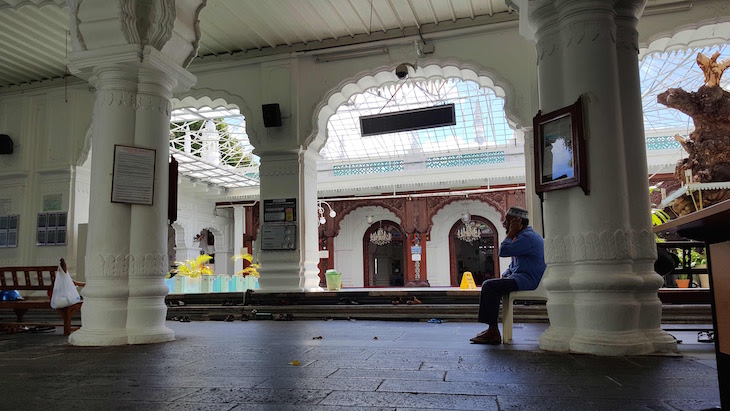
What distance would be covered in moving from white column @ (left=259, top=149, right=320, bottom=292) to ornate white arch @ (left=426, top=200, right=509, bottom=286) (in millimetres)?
9519

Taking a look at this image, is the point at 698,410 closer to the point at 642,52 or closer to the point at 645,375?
the point at 645,375

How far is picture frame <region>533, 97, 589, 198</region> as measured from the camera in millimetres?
3520

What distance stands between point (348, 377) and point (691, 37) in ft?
22.3

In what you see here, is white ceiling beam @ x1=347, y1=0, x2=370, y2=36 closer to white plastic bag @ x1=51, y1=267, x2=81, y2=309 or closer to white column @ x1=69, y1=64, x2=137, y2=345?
white column @ x1=69, y1=64, x2=137, y2=345

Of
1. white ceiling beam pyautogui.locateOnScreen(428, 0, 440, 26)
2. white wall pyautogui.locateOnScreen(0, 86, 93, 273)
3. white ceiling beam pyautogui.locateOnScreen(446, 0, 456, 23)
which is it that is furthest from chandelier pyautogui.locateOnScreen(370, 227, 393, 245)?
white ceiling beam pyautogui.locateOnScreen(446, 0, 456, 23)

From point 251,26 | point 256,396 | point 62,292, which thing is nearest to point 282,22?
point 251,26

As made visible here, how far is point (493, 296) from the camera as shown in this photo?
4.20 meters

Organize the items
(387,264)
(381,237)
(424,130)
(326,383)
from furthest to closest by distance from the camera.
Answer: (387,264)
(381,237)
(424,130)
(326,383)

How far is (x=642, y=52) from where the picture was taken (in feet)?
23.5

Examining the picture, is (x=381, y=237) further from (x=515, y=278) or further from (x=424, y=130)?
(x=515, y=278)

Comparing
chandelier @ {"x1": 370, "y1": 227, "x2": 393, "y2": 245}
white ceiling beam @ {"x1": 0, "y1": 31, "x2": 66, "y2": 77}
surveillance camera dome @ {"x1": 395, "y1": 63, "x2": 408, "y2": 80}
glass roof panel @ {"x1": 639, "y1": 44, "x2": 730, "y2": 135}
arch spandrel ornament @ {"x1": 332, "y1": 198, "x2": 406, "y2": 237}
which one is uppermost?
glass roof panel @ {"x1": 639, "y1": 44, "x2": 730, "y2": 135}

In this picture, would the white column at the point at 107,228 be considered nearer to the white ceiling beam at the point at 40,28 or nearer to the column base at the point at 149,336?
the column base at the point at 149,336

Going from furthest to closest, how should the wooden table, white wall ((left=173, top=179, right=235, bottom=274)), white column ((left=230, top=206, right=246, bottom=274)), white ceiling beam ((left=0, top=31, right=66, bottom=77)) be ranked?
white column ((left=230, top=206, right=246, bottom=274)), white wall ((left=173, top=179, right=235, bottom=274)), white ceiling beam ((left=0, top=31, right=66, bottom=77)), the wooden table

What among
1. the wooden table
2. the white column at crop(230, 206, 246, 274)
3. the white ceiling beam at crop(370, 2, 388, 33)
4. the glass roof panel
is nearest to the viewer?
the wooden table
